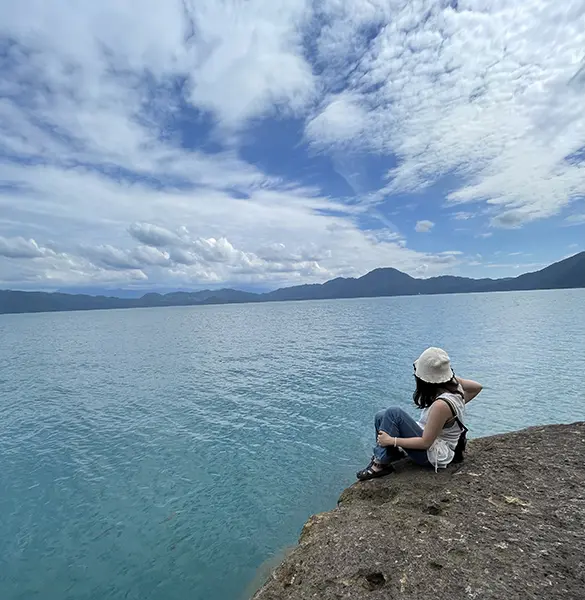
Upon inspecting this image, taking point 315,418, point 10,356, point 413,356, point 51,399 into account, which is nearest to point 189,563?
point 315,418

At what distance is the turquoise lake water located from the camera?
10.4 meters

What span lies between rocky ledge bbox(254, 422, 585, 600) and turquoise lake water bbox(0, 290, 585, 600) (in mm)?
4913

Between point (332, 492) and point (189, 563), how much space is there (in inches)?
203

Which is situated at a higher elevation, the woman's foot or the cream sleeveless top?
the cream sleeveless top

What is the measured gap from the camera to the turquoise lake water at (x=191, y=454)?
10.4 m

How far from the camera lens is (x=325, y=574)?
5344 millimetres

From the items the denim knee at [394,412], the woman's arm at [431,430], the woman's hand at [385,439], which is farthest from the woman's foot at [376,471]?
the denim knee at [394,412]

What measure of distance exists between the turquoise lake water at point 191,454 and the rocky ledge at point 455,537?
16.1ft

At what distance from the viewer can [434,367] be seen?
6668mm

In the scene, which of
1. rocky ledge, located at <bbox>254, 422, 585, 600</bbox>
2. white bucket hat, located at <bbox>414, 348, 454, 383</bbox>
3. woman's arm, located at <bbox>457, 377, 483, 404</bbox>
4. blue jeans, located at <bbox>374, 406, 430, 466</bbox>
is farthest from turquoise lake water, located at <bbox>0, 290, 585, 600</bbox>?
white bucket hat, located at <bbox>414, 348, 454, 383</bbox>

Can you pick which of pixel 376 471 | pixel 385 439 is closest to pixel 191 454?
pixel 376 471

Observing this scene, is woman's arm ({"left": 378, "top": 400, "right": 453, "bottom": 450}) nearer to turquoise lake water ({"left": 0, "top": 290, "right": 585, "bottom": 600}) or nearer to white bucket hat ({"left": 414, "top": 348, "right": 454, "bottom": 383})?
white bucket hat ({"left": 414, "top": 348, "right": 454, "bottom": 383})

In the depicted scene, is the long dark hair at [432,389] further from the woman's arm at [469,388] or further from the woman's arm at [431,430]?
the woman's arm at [469,388]

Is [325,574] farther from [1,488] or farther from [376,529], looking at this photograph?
[1,488]
